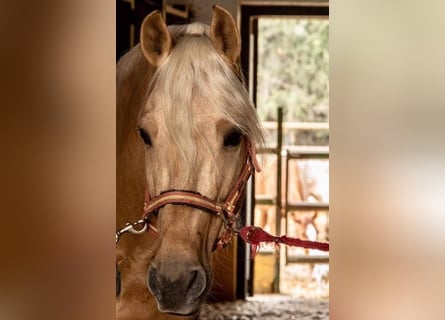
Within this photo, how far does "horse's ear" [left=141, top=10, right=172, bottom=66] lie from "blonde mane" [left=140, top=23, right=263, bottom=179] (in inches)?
0.6

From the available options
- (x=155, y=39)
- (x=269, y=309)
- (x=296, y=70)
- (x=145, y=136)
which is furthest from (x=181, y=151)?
(x=296, y=70)

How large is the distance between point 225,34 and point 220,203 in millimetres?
369

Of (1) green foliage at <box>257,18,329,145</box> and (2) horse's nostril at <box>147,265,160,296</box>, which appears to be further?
(1) green foliage at <box>257,18,329,145</box>

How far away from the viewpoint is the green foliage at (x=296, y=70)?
8.04 feet

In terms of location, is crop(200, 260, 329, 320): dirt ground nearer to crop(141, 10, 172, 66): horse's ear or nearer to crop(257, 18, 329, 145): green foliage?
crop(141, 10, 172, 66): horse's ear

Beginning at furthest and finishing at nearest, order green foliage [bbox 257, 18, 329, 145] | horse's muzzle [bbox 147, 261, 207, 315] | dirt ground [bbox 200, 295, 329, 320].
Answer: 1. green foliage [bbox 257, 18, 329, 145]
2. dirt ground [bbox 200, 295, 329, 320]
3. horse's muzzle [bbox 147, 261, 207, 315]

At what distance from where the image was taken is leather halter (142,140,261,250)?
122cm

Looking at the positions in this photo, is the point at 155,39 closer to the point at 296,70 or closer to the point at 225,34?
the point at 225,34

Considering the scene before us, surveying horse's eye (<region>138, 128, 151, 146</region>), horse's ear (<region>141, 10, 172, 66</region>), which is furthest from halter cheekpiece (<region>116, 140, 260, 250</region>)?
horse's ear (<region>141, 10, 172, 66</region>)
